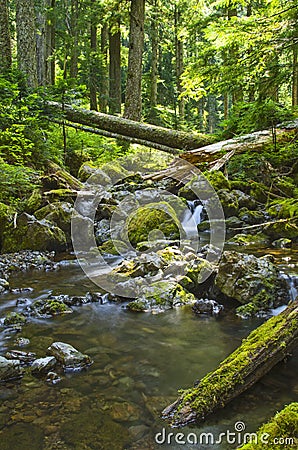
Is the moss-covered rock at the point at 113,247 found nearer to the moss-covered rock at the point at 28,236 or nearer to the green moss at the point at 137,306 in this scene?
the moss-covered rock at the point at 28,236

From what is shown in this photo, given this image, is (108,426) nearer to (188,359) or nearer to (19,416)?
(19,416)

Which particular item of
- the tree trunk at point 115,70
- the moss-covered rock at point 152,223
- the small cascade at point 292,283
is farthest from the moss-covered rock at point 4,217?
the tree trunk at point 115,70

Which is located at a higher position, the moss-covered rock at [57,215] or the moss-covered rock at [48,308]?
the moss-covered rock at [57,215]

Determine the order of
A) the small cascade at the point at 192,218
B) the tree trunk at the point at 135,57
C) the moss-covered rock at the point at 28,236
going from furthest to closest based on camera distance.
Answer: the tree trunk at the point at 135,57 → the small cascade at the point at 192,218 → the moss-covered rock at the point at 28,236

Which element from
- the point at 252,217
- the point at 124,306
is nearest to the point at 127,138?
the point at 252,217

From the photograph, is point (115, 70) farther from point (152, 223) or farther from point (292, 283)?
point (292, 283)

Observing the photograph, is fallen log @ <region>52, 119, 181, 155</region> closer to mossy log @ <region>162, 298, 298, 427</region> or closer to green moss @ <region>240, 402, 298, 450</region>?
mossy log @ <region>162, 298, 298, 427</region>

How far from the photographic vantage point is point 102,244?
9.84 m

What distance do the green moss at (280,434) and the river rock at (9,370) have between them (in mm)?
2545

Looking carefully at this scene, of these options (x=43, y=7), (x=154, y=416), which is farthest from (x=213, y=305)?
(x=43, y=7)

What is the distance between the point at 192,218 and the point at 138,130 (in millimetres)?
4441

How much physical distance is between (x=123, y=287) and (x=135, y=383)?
8.90 ft

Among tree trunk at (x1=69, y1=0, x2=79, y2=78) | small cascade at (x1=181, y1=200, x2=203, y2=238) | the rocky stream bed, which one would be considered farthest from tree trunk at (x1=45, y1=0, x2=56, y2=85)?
small cascade at (x1=181, y1=200, x2=203, y2=238)

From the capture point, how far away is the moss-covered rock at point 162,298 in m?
5.99
